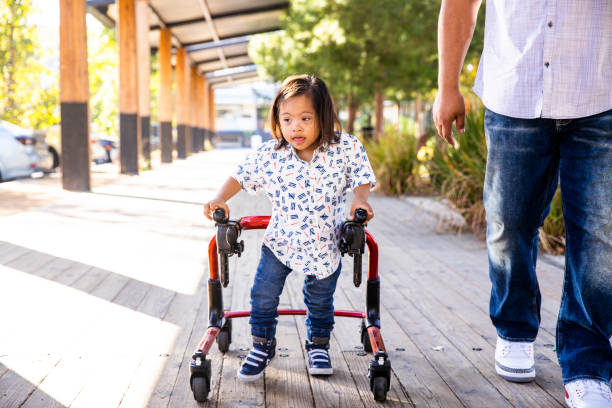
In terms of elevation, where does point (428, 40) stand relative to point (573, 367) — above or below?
above

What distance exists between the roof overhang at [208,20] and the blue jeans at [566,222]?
14.6 metres

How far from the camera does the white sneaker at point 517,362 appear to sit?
8.50 ft

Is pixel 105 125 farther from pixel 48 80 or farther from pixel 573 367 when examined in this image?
pixel 573 367

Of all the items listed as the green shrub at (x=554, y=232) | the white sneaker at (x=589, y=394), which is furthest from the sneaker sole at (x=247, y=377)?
the green shrub at (x=554, y=232)

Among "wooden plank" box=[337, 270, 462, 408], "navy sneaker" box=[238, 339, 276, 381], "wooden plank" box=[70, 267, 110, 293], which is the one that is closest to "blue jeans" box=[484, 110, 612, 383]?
"wooden plank" box=[337, 270, 462, 408]

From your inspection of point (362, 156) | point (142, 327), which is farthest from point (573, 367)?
point (142, 327)

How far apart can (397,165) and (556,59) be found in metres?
7.87

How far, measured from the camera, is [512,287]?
2562mm

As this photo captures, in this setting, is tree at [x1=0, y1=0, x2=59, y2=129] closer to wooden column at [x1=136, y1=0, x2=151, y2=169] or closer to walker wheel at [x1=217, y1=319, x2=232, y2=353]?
wooden column at [x1=136, y1=0, x2=151, y2=169]

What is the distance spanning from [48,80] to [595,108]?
59.8 ft

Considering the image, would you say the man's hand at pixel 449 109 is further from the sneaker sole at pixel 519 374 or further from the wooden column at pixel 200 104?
the wooden column at pixel 200 104

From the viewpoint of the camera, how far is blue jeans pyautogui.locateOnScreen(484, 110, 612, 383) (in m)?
2.29

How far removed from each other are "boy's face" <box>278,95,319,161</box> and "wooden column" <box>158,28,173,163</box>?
1752cm

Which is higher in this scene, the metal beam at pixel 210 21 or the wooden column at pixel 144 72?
the metal beam at pixel 210 21
